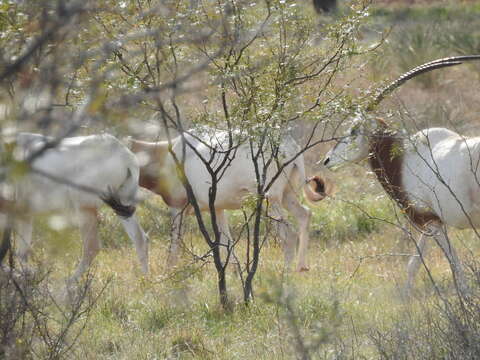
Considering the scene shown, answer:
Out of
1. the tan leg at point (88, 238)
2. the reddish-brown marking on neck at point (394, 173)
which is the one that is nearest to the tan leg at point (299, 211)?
the reddish-brown marking on neck at point (394, 173)

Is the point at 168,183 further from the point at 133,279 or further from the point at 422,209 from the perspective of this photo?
the point at 133,279

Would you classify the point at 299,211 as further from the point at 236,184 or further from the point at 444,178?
the point at 444,178

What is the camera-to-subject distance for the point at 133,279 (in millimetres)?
7613

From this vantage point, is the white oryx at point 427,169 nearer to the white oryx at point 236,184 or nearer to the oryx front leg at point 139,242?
the white oryx at point 236,184

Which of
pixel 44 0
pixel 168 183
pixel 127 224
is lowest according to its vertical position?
pixel 127 224

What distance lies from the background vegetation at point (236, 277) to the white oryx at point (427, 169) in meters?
0.24

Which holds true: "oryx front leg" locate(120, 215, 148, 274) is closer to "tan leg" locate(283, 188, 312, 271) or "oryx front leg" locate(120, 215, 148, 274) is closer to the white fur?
"tan leg" locate(283, 188, 312, 271)

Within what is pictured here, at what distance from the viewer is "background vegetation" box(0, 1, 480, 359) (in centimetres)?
298

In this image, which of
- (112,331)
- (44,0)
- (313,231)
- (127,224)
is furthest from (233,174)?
(44,0)

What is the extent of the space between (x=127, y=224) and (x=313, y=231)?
225 centimetres

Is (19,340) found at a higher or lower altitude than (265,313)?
higher

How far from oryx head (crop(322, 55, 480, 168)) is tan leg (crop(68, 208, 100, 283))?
6.39 feet

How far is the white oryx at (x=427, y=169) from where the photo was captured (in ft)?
21.1

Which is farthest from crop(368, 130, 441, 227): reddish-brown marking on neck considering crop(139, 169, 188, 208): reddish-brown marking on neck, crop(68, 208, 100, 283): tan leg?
crop(68, 208, 100, 283): tan leg
